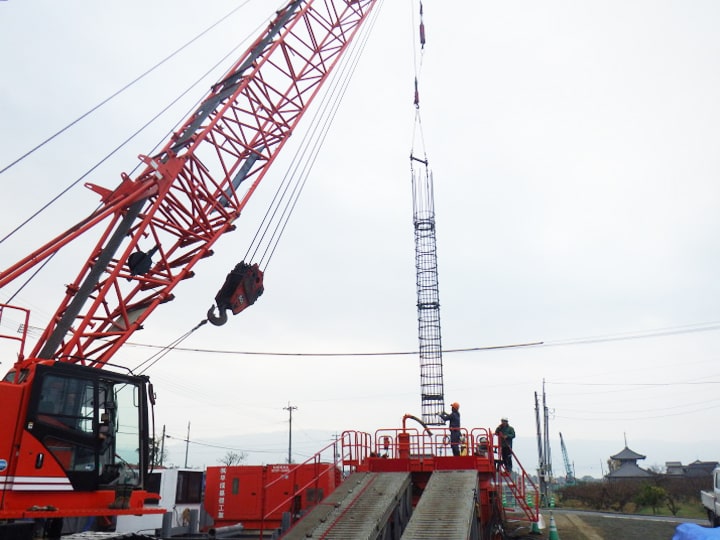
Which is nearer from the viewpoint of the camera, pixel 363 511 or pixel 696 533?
pixel 696 533

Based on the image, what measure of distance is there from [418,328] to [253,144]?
52.4 feet

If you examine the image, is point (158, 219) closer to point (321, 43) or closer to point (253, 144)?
point (253, 144)

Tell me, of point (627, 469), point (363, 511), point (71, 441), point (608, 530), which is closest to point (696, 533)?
point (363, 511)

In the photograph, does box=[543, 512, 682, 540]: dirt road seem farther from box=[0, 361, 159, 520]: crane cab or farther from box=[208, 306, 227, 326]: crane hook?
box=[0, 361, 159, 520]: crane cab

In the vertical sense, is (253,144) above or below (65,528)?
above

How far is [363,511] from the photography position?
43.9 ft

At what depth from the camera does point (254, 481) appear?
2289 centimetres

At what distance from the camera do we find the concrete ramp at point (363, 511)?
12.4 metres

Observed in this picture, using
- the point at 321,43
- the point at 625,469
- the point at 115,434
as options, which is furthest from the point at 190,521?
the point at 625,469

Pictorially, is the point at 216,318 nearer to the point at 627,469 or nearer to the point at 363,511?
the point at 363,511

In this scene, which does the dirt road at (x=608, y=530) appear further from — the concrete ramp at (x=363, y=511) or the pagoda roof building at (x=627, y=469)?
the pagoda roof building at (x=627, y=469)

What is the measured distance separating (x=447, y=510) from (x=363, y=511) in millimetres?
1882

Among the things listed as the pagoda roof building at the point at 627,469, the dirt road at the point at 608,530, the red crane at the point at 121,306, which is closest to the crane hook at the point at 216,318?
the red crane at the point at 121,306

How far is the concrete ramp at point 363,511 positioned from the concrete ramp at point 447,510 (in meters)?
0.72
